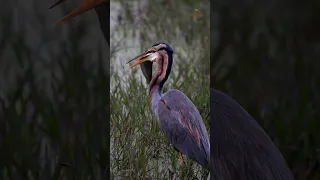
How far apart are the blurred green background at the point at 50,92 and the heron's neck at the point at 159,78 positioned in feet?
1.02

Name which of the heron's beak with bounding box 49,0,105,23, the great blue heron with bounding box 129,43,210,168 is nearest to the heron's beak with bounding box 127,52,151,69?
the great blue heron with bounding box 129,43,210,168

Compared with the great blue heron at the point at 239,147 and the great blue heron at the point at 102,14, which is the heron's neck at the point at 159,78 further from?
the great blue heron at the point at 239,147

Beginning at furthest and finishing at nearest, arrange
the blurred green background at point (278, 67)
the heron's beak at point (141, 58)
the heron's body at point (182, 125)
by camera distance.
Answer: the heron's beak at point (141, 58) → the heron's body at point (182, 125) → the blurred green background at point (278, 67)

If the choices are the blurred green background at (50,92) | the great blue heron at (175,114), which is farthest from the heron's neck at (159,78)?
the blurred green background at (50,92)

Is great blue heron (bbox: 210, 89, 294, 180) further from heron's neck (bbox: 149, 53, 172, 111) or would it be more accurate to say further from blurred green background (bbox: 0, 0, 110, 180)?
blurred green background (bbox: 0, 0, 110, 180)

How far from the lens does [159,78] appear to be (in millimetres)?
2859

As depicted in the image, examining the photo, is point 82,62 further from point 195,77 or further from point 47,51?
point 195,77

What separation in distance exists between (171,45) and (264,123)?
0.79 meters

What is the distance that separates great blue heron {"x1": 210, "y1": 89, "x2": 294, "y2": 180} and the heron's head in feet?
1.40

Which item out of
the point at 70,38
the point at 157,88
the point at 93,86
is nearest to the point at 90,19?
the point at 70,38

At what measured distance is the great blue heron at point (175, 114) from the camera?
2.77 m

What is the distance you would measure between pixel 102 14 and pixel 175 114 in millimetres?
818

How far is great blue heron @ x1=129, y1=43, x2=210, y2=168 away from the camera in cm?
277

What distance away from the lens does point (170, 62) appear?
9.34 feet
